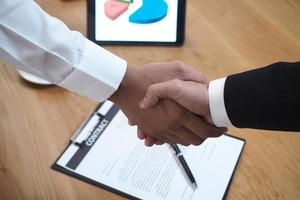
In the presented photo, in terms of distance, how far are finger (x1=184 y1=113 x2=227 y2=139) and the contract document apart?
20 mm

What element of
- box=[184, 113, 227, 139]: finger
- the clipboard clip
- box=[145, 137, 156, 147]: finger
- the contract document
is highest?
box=[184, 113, 227, 139]: finger

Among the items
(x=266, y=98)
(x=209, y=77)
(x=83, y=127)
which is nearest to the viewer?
(x=266, y=98)

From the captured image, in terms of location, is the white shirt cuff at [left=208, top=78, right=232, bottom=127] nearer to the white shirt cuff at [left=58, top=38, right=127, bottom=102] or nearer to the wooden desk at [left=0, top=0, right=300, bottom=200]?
the wooden desk at [left=0, top=0, right=300, bottom=200]

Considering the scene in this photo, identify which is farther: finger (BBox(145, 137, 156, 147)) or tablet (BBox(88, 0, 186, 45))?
tablet (BBox(88, 0, 186, 45))

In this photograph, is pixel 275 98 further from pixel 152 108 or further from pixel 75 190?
pixel 75 190

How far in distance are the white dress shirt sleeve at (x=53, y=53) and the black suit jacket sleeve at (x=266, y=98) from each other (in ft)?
0.77

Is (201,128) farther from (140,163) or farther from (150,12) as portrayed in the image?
(150,12)

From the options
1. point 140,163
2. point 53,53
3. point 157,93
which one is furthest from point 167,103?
point 53,53

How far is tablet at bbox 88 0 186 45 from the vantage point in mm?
1044

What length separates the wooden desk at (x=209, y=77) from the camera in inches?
30.8

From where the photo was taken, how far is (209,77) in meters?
0.97

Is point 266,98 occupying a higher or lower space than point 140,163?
higher

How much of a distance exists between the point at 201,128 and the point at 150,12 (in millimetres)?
350

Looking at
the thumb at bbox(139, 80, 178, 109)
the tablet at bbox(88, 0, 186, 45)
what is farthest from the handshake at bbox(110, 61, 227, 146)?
the tablet at bbox(88, 0, 186, 45)
